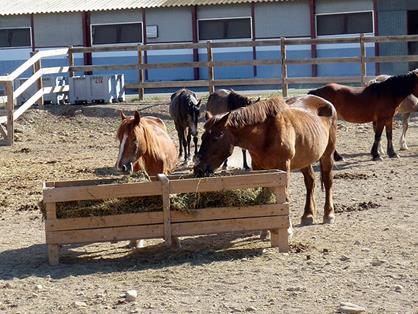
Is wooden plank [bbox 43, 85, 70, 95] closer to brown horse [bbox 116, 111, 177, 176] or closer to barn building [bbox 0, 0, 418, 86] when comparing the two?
barn building [bbox 0, 0, 418, 86]

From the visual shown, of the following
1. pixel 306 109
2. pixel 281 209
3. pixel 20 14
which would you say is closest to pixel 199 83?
pixel 20 14

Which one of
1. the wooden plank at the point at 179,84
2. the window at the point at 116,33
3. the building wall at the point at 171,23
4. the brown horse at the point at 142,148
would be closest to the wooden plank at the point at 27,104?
the wooden plank at the point at 179,84

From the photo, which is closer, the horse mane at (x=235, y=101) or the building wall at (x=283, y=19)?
the horse mane at (x=235, y=101)

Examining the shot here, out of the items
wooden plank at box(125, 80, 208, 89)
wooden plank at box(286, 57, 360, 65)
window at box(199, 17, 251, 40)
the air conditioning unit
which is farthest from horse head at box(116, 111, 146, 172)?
window at box(199, 17, 251, 40)

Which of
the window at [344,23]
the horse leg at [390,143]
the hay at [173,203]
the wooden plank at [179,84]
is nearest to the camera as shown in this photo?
the hay at [173,203]

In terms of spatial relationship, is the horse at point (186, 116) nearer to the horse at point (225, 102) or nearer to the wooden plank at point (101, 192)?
the horse at point (225, 102)

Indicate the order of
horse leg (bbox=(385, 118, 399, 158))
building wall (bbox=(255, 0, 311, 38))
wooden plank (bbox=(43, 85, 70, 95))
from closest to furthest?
horse leg (bbox=(385, 118, 399, 158))
wooden plank (bbox=(43, 85, 70, 95))
building wall (bbox=(255, 0, 311, 38))

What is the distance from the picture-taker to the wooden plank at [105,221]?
911cm

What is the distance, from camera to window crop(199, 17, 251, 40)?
3531 centimetres

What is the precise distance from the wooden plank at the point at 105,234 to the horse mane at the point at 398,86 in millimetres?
9761

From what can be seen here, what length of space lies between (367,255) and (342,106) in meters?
9.41

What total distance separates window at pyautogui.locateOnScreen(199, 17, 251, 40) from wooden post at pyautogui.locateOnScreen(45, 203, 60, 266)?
26774 millimetres

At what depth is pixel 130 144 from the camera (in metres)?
9.91

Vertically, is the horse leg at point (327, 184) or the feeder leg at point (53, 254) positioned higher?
the horse leg at point (327, 184)
